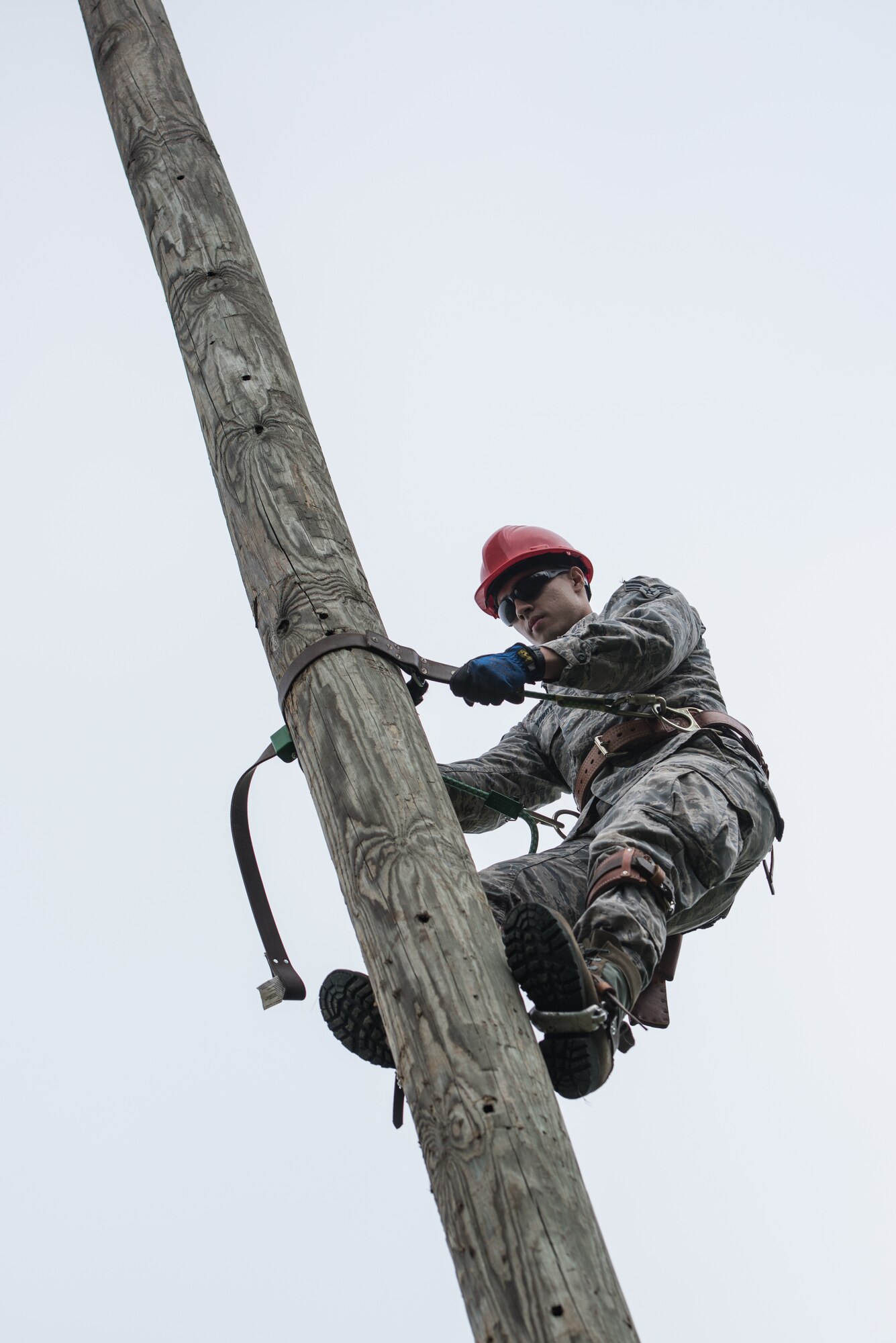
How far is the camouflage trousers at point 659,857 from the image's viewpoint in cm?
288

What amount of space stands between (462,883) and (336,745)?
376mm

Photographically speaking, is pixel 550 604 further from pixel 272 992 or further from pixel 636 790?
pixel 272 992

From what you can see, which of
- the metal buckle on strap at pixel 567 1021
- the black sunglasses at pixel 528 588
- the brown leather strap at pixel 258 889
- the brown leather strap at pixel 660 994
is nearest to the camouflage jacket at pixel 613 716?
the black sunglasses at pixel 528 588

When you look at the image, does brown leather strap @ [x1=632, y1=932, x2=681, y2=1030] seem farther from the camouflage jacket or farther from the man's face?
the man's face

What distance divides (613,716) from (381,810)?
5.04 ft

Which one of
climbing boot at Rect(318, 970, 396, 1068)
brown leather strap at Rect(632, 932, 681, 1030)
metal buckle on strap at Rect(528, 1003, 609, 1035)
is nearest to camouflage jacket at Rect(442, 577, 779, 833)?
brown leather strap at Rect(632, 932, 681, 1030)

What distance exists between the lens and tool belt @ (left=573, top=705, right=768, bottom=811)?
361cm

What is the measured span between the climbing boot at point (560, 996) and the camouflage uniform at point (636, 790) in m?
0.36

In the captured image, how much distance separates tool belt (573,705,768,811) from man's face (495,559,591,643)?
1.91 feet

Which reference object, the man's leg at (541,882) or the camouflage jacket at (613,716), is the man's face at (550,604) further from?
the man's leg at (541,882)

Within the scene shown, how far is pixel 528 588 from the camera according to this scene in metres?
4.42

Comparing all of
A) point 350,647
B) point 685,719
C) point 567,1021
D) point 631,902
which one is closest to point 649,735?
point 685,719

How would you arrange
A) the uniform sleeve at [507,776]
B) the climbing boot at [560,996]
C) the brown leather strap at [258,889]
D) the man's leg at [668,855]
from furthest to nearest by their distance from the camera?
the uniform sleeve at [507,776], the brown leather strap at [258,889], the man's leg at [668,855], the climbing boot at [560,996]

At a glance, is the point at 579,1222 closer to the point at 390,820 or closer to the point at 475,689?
the point at 390,820
